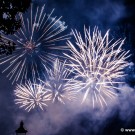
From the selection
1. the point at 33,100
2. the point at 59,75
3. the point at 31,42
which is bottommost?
the point at 33,100

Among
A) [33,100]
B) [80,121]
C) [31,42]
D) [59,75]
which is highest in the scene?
[31,42]

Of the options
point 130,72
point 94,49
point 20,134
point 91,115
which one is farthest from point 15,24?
point 91,115

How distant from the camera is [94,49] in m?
19.8

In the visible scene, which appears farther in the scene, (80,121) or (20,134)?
(80,121)

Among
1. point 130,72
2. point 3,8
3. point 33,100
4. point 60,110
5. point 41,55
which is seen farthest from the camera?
point 60,110

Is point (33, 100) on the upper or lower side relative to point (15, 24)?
lower

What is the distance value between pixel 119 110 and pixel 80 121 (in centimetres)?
521

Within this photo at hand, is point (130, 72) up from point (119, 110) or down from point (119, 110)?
up

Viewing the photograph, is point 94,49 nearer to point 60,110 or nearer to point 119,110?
point 60,110

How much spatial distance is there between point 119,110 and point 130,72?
508 inches

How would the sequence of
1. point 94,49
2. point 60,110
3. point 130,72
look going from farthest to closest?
point 60,110
point 130,72
point 94,49

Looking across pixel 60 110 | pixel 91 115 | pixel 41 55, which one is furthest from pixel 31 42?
pixel 91 115

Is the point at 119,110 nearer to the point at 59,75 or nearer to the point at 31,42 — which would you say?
the point at 59,75

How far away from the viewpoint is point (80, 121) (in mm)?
42719
